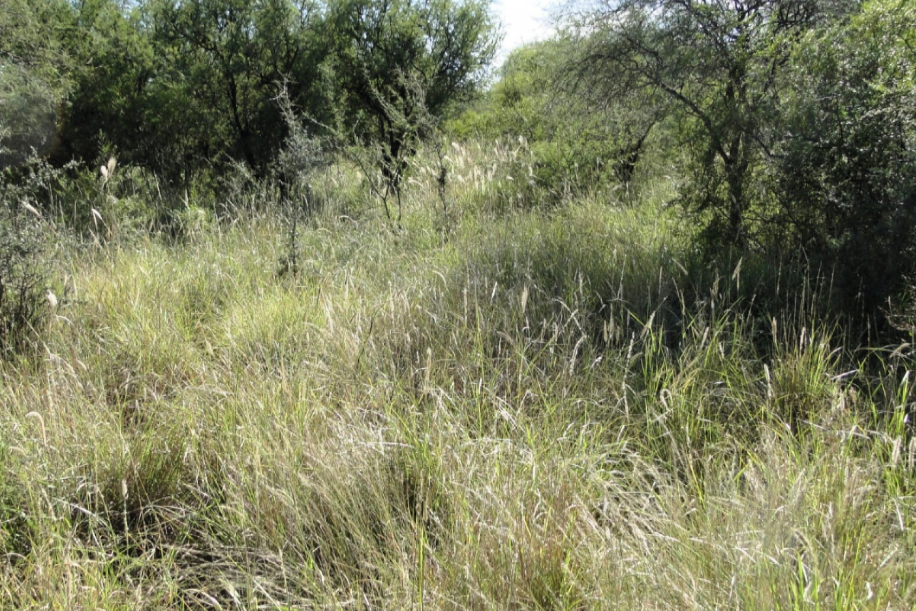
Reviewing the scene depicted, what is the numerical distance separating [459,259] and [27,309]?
2.61m

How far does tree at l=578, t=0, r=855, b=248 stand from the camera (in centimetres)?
420

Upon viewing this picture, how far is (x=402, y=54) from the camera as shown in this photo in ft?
28.4

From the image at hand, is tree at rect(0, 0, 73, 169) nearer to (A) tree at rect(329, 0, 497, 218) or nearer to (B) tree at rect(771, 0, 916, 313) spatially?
(A) tree at rect(329, 0, 497, 218)

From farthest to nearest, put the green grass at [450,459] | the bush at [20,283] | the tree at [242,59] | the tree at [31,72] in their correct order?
the tree at [242,59]
the tree at [31,72]
the bush at [20,283]
the green grass at [450,459]

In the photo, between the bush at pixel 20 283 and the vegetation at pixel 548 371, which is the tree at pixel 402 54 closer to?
the vegetation at pixel 548 371

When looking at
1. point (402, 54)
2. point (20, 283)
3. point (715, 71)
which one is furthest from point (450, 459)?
point (402, 54)

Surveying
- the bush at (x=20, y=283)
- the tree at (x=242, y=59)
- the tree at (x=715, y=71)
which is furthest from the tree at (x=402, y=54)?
the bush at (x=20, y=283)

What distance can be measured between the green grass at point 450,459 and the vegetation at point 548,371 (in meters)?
0.02

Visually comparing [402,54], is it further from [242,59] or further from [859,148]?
[859,148]

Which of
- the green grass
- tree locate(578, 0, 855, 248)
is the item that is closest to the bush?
the green grass

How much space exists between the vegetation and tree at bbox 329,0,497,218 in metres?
Answer: 2.57

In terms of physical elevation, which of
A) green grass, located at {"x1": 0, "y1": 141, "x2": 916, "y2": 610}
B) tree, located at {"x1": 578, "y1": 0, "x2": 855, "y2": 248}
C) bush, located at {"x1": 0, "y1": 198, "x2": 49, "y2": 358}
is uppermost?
tree, located at {"x1": 578, "y1": 0, "x2": 855, "y2": 248}

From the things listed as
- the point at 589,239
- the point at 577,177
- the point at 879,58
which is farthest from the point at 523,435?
Result: the point at 577,177

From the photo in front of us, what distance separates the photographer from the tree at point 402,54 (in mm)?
8547
